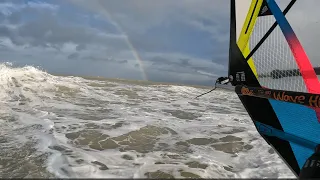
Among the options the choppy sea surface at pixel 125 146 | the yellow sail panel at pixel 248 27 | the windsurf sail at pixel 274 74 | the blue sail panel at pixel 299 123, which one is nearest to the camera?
the blue sail panel at pixel 299 123

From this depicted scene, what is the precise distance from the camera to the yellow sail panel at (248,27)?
15.5 feet

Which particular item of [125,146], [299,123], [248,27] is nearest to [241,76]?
[248,27]

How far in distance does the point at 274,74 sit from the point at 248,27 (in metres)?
0.91

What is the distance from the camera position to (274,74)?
444cm

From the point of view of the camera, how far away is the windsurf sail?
4.14 meters

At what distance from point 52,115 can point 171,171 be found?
Result: 5.86m

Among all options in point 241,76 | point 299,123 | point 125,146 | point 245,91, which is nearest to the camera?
point 299,123

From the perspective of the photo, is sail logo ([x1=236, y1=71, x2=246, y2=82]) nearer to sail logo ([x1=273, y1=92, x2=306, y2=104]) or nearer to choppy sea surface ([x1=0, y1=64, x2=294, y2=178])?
sail logo ([x1=273, y1=92, x2=306, y2=104])

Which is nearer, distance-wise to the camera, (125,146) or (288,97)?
(288,97)

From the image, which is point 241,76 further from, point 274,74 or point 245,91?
point 274,74

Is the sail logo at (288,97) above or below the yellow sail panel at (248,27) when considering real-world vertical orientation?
below

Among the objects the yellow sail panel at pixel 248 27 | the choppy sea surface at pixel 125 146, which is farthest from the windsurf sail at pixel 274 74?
the choppy sea surface at pixel 125 146

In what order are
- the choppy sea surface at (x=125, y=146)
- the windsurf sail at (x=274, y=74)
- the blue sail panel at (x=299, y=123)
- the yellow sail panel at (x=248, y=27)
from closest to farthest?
1. the blue sail panel at (x=299, y=123)
2. the windsurf sail at (x=274, y=74)
3. the choppy sea surface at (x=125, y=146)
4. the yellow sail panel at (x=248, y=27)

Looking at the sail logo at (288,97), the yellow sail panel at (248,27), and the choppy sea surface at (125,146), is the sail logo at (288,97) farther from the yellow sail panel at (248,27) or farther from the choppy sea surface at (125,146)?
the choppy sea surface at (125,146)
